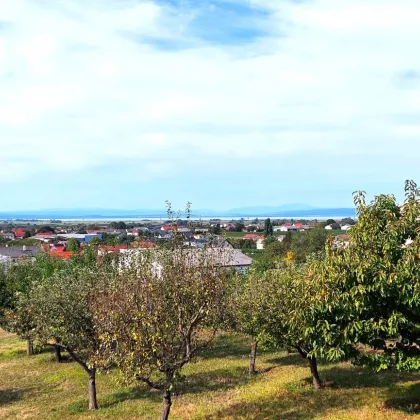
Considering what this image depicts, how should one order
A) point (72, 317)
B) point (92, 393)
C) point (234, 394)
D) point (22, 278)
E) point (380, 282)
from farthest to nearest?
point (22, 278)
point (234, 394)
point (92, 393)
point (72, 317)
point (380, 282)

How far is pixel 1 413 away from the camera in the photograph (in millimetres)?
25781

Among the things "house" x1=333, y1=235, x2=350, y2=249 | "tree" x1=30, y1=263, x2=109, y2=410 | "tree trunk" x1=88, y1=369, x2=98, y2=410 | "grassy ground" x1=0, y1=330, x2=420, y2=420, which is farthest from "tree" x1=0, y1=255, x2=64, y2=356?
"house" x1=333, y1=235, x2=350, y2=249

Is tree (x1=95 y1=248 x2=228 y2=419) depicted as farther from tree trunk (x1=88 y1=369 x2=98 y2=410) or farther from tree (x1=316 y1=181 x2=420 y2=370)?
tree trunk (x1=88 y1=369 x2=98 y2=410)

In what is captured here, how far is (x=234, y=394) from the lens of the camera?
84.9 feet

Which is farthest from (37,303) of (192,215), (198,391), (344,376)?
(344,376)

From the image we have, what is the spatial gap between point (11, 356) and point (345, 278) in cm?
3622

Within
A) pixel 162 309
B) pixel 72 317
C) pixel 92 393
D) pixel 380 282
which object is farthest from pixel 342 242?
pixel 92 393

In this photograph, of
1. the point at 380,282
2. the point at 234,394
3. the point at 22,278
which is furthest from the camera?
the point at 22,278

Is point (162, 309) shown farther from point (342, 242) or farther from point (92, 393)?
point (92, 393)

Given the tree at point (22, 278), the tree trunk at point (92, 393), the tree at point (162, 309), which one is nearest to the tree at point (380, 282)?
the tree at point (162, 309)

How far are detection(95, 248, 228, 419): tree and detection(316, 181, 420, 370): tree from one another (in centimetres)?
445

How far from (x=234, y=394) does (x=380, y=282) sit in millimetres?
13338

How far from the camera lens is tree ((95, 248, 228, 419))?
698 inches

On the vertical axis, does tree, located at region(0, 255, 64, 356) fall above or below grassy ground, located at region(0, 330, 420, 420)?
above
